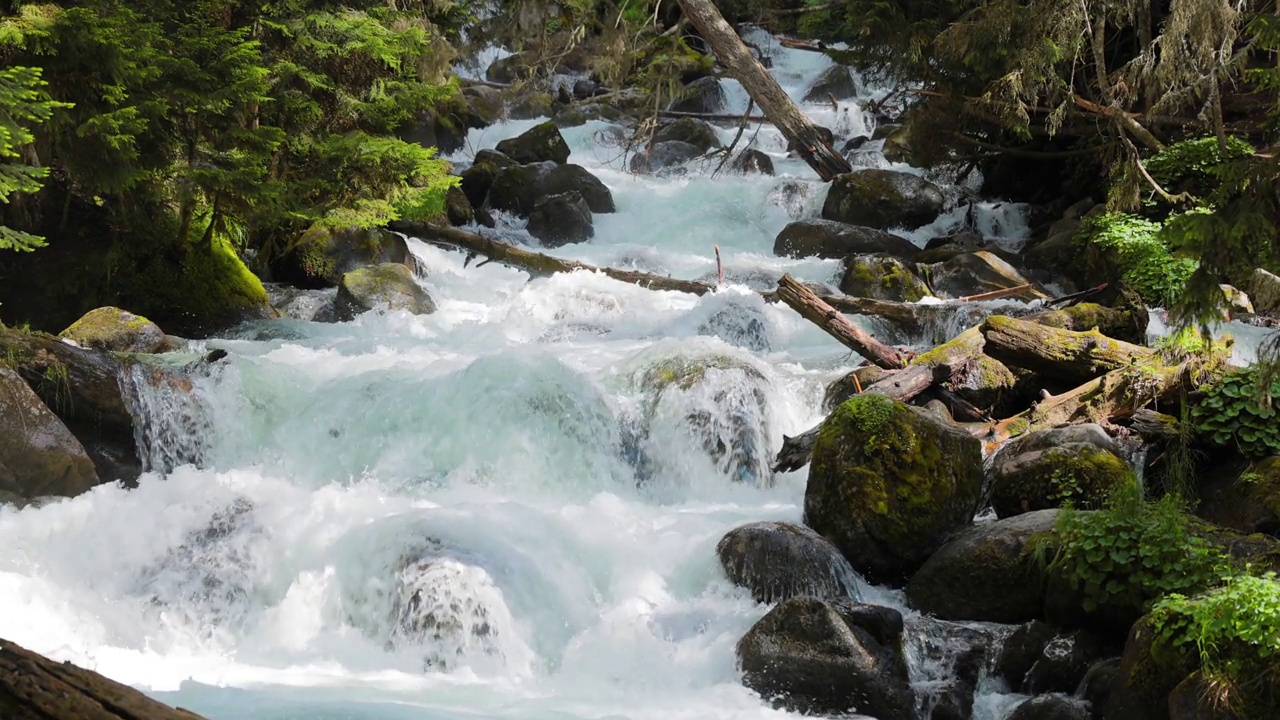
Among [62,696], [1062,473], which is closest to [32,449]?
[62,696]

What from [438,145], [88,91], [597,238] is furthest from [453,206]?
[88,91]

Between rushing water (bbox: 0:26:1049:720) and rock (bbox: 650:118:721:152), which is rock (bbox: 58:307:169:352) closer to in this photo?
rushing water (bbox: 0:26:1049:720)

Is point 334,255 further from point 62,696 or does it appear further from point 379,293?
point 62,696

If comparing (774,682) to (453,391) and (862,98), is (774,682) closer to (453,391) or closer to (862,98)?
(453,391)

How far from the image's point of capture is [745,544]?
23.6ft

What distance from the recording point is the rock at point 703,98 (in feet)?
82.1

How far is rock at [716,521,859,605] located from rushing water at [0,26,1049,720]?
159 mm

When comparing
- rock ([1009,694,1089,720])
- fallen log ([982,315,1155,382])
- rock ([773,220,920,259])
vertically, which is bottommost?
rock ([1009,694,1089,720])

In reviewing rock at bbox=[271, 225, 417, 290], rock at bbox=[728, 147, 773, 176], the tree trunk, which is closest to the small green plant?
the tree trunk

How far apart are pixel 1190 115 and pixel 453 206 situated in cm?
1113

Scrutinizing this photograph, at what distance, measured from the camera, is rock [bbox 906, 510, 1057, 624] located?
6.46m

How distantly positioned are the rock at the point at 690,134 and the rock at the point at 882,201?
201 inches

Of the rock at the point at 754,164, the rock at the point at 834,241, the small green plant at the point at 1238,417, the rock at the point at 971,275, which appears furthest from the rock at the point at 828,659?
the rock at the point at 754,164

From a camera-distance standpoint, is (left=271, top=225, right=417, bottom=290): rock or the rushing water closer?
the rushing water
